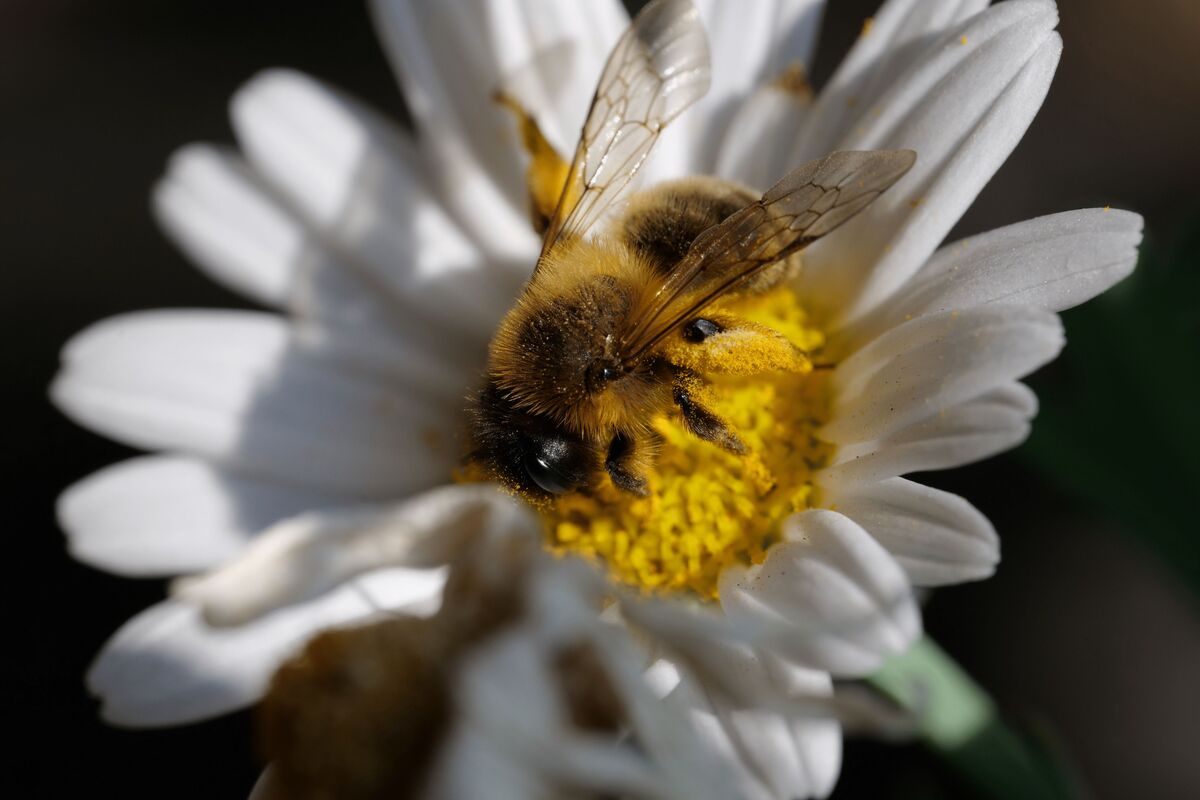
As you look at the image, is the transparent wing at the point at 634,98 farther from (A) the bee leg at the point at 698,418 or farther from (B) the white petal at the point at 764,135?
(A) the bee leg at the point at 698,418

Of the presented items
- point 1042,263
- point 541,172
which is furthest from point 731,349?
point 541,172

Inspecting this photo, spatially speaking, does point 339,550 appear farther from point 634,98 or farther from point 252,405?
point 634,98

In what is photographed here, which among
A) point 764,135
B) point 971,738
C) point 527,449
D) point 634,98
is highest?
point 634,98

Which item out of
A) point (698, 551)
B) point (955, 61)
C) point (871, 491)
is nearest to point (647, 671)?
point (698, 551)

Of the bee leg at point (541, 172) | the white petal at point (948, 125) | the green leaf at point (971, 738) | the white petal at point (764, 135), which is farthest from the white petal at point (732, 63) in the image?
the green leaf at point (971, 738)

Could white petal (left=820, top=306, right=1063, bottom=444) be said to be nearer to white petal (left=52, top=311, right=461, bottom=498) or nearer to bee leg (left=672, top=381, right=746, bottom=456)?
bee leg (left=672, top=381, right=746, bottom=456)

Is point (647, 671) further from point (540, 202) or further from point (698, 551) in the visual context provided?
point (540, 202)
